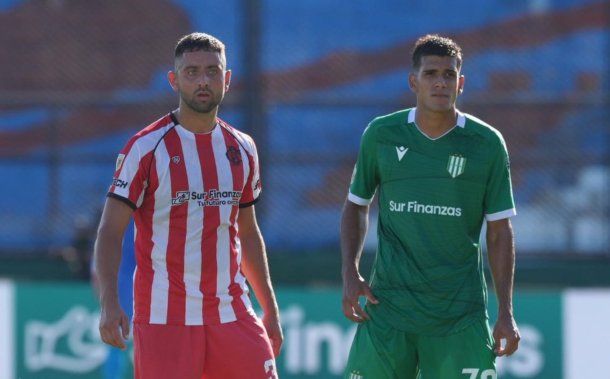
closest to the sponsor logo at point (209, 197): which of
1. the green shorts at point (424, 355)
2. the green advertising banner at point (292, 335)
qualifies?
the green shorts at point (424, 355)

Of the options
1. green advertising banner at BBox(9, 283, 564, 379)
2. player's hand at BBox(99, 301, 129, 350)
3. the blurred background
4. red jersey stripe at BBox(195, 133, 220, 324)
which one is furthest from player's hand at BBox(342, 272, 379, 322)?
the blurred background

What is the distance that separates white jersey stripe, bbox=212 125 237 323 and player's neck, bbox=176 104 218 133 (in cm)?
8

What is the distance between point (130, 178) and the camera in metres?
5.14

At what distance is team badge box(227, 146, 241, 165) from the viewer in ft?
17.7

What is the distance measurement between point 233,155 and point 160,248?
1.76 feet

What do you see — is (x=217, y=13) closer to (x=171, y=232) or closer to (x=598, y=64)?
(x=598, y=64)

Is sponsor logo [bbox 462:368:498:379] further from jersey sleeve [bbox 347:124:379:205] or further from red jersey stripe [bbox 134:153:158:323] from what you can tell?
red jersey stripe [bbox 134:153:158:323]

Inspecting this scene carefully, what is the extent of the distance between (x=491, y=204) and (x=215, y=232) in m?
1.24

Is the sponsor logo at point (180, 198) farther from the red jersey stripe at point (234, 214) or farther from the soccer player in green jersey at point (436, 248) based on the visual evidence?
the soccer player in green jersey at point (436, 248)

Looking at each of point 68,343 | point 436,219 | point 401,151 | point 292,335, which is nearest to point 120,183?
point 401,151

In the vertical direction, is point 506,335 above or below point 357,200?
below

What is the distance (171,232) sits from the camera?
17.1 feet

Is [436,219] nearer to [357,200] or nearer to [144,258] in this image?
[357,200]

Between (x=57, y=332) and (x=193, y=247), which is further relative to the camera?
(x=57, y=332)
